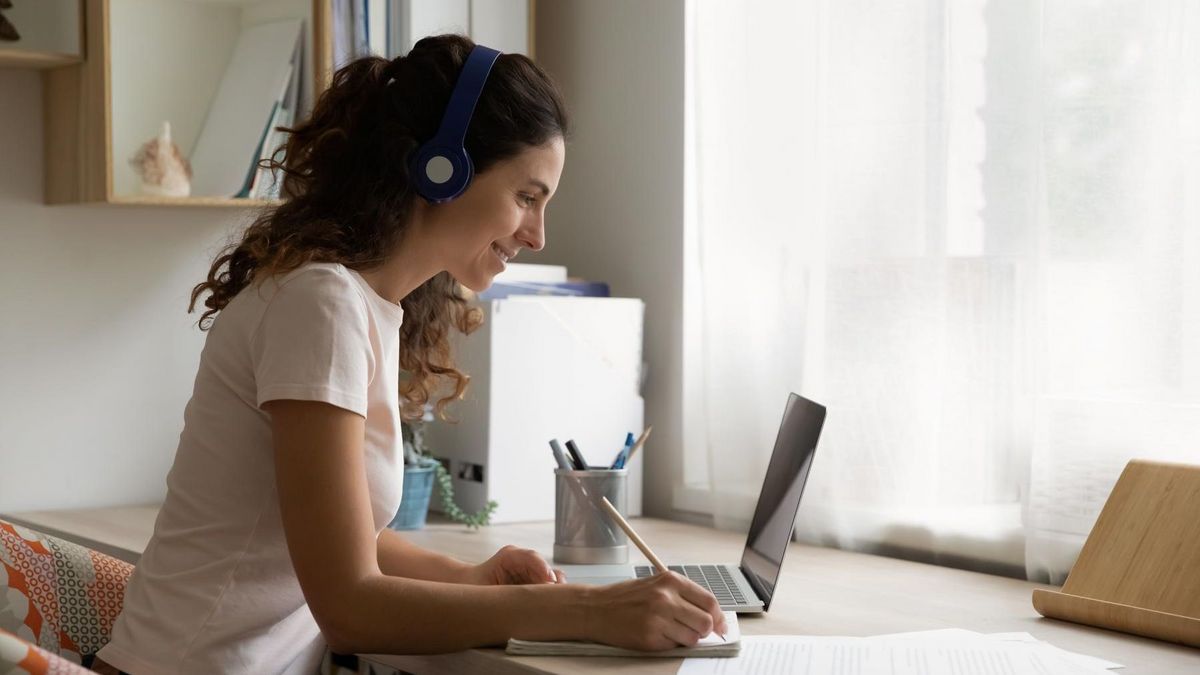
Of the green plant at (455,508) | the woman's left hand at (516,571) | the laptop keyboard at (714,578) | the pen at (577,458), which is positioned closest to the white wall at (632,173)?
the green plant at (455,508)

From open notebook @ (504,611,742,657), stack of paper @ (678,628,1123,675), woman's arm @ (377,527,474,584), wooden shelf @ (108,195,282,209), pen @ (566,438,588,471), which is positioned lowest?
stack of paper @ (678,628,1123,675)

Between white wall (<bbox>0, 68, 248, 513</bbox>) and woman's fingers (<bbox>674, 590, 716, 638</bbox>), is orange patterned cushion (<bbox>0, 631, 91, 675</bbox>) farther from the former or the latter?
white wall (<bbox>0, 68, 248, 513</bbox>)

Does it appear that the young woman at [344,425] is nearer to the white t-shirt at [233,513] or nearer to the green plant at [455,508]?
the white t-shirt at [233,513]

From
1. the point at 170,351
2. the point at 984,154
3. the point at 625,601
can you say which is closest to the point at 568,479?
the point at 625,601

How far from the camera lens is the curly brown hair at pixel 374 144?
1290 mm

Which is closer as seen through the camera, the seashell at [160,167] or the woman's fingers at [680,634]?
the woman's fingers at [680,634]

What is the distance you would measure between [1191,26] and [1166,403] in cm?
44

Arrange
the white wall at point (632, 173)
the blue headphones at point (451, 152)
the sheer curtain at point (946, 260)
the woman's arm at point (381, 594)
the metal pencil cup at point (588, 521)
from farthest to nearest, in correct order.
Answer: the white wall at point (632, 173), the metal pencil cup at point (588, 521), the sheer curtain at point (946, 260), the blue headphones at point (451, 152), the woman's arm at point (381, 594)

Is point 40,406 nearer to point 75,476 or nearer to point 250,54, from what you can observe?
point 75,476

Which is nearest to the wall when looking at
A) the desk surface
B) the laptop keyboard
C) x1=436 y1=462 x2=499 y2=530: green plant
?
the desk surface

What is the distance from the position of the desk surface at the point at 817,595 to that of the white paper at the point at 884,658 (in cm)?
5

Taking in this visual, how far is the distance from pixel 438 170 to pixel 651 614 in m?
0.48

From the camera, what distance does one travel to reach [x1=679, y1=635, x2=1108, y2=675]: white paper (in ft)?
3.78

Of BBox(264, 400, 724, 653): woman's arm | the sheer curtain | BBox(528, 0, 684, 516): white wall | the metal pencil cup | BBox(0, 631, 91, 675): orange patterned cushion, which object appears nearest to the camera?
BBox(0, 631, 91, 675): orange patterned cushion
